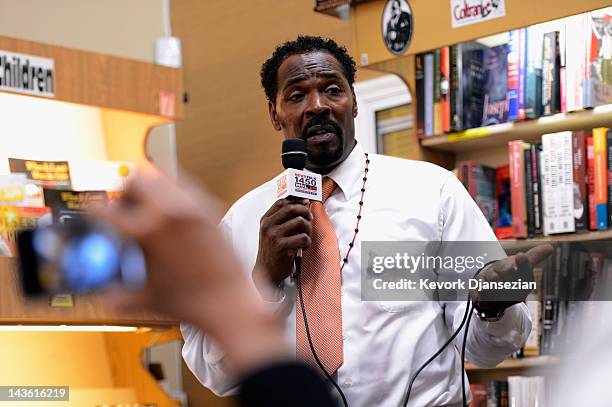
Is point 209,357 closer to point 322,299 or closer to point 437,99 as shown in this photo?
point 322,299

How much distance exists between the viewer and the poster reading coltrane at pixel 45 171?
2.90m

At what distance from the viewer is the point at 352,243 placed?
6.36ft

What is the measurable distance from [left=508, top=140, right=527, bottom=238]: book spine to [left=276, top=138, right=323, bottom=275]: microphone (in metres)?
1.17

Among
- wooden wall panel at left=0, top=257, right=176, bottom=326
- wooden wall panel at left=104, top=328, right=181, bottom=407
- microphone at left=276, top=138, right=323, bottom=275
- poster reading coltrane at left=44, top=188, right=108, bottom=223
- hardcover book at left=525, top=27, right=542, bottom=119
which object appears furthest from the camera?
wooden wall panel at left=104, top=328, right=181, bottom=407

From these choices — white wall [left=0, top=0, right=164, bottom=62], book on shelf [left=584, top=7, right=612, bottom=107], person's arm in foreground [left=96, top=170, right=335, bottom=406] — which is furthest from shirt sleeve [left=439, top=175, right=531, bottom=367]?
white wall [left=0, top=0, right=164, bottom=62]

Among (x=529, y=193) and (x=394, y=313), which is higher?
(x=529, y=193)

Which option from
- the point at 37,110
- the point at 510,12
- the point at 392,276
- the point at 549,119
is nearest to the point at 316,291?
the point at 392,276

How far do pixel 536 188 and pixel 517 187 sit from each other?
2.7 inches

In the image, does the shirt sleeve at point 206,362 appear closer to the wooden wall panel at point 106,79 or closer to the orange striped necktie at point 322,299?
the orange striped necktie at point 322,299

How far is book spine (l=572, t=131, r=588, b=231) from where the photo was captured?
8.85 feet

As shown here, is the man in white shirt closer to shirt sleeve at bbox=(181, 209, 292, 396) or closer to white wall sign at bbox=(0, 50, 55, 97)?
shirt sleeve at bbox=(181, 209, 292, 396)

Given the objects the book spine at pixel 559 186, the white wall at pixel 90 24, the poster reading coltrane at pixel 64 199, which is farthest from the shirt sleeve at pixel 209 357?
the white wall at pixel 90 24

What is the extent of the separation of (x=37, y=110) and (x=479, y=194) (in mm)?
1461

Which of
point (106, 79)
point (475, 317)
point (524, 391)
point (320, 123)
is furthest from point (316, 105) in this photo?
point (106, 79)
